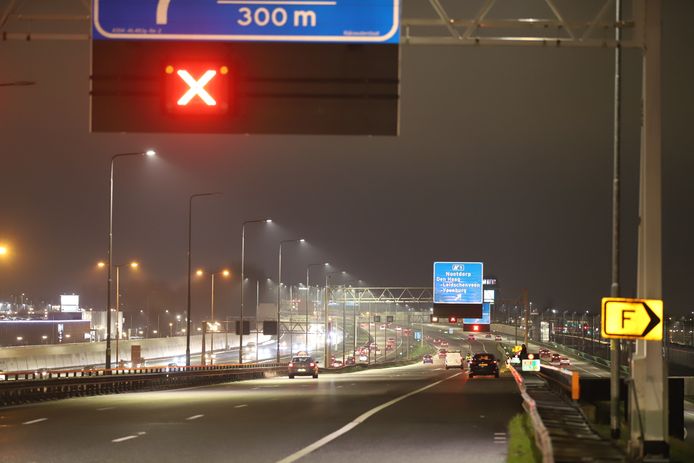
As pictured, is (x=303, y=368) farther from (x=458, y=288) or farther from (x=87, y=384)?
(x=87, y=384)

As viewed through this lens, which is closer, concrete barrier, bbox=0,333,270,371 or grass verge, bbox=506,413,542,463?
grass verge, bbox=506,413,542,463

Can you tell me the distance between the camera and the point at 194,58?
1838 cm

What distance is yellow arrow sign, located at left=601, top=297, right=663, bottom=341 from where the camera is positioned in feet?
62.8

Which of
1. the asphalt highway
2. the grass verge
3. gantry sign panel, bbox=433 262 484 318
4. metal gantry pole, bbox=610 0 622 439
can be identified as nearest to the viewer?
the grass verge

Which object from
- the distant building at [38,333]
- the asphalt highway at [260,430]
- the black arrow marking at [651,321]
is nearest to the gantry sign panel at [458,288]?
the asphalt highway at [260,430]

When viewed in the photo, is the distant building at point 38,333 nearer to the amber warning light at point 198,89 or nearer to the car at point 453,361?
the car at point 453,361

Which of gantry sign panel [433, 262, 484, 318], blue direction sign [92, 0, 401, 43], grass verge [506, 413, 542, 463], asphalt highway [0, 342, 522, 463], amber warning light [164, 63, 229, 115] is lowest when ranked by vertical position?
asphalt highway [0, 342, 522, 463]

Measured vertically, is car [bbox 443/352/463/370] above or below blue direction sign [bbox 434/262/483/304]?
below

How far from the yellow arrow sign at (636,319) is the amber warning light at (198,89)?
7.29 meters

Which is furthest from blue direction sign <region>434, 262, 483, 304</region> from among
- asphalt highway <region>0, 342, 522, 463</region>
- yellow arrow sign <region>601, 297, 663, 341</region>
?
yellow arrow sign <region>601, 297, 663, 341</region>

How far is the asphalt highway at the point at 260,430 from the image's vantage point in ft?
64.0

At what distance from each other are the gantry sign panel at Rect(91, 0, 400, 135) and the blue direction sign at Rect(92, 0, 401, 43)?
0.02 meters

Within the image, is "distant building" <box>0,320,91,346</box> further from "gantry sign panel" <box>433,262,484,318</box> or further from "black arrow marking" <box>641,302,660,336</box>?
"black arrow marking" <box>641,302,660,336</box>

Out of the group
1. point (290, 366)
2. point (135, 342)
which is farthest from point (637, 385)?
point (135, 342)
